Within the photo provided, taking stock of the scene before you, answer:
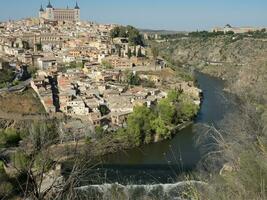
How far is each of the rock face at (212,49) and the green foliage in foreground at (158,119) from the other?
1088 centimetres

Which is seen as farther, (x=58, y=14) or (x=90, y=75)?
(x=58, y=14)

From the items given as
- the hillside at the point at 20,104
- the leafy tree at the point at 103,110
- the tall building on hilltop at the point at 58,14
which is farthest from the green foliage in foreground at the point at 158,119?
the tall building on hilltop at the point at 58,14

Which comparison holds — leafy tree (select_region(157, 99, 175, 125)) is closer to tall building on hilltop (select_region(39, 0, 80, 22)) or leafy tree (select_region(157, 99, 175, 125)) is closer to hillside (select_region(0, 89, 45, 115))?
hillside (select_region(0, 89, 45, 115))

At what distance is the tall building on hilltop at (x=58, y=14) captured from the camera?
31.4m

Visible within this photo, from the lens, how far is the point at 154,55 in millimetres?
19500

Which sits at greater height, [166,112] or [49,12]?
[49,12]

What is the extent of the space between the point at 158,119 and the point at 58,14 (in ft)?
76.8

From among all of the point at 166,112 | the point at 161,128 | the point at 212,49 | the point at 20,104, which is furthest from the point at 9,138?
the point at 212,49

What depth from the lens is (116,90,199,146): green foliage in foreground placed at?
369 inches

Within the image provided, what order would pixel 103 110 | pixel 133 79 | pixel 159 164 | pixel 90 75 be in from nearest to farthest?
pixel 159 164, pixel 103 110, pixel 133 79, pixel 90 75

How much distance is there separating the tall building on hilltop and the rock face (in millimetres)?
7445

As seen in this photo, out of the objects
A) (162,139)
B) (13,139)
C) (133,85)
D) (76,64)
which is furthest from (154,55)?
(13,139)

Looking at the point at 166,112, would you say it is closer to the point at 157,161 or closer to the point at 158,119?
the point at 158,119

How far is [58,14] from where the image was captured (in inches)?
1241
